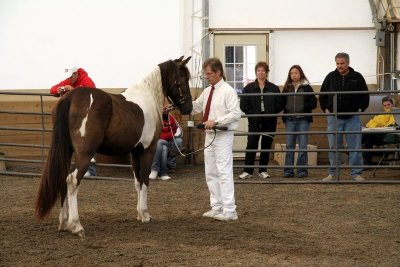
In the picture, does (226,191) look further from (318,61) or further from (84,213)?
(318,61)

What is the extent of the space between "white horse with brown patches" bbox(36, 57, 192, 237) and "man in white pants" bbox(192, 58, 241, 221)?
1.37 ft

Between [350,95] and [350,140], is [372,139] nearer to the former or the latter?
[350,140]

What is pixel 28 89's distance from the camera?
1178 cm

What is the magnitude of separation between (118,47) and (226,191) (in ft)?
16.0

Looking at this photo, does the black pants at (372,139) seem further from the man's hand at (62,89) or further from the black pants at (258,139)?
the man's hand at (62,89)

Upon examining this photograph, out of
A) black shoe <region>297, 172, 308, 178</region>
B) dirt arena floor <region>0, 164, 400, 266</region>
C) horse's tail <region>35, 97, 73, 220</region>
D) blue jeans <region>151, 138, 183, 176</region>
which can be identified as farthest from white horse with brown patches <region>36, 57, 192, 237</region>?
black shoe <region>297, 172, 308, 178</region>

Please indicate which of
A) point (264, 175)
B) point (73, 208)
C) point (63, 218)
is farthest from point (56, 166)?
point (264, 175)

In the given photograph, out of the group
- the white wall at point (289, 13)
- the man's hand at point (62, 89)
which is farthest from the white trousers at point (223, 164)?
the white wall at point (289, 13)

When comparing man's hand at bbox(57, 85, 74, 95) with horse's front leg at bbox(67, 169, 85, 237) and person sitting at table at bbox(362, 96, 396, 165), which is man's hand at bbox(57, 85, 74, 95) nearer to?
horse's front leg at bbox(67, 169, 85, 237)

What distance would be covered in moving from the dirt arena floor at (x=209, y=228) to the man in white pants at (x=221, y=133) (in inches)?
10.5

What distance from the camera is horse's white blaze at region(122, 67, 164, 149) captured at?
7.40 metres

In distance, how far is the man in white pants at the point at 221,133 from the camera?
7488mm

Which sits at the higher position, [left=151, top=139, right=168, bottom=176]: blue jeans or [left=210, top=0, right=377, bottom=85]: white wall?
[left=210, top=0, right=377, bottom=85]: white wall

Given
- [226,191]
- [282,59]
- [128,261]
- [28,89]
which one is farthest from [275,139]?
[128,261]
